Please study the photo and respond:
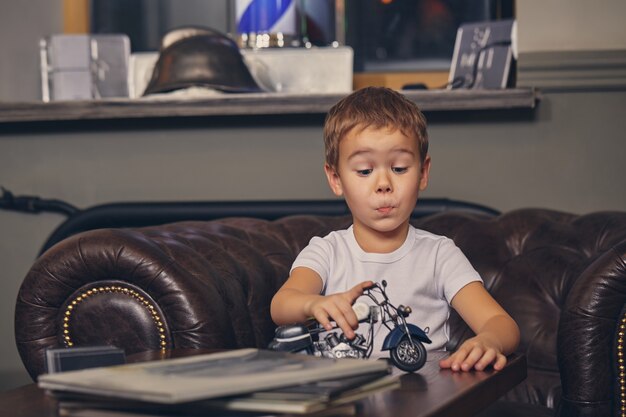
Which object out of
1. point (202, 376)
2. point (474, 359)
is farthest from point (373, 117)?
point (202, 376)

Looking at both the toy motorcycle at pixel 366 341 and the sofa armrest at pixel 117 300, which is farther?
the sofa armrest at pixel 117 300

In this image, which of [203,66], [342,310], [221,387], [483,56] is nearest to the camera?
[221,387]

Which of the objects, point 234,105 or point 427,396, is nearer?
point 427,396

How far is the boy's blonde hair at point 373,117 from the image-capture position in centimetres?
168

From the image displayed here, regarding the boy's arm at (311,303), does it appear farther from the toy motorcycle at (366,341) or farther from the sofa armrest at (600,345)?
the sofa armrest at (600,345)

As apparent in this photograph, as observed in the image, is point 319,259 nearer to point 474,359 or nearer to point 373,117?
point 373,117

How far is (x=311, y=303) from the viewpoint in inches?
55.1

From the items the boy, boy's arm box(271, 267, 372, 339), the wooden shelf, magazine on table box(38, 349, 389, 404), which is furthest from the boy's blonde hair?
the wooden shelf

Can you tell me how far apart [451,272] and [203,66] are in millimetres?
1381

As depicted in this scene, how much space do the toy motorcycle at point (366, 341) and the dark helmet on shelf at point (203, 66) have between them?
5.01 ft

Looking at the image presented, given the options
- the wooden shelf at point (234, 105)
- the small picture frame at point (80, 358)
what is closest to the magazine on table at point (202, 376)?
the small picture frame at point (80, 358)

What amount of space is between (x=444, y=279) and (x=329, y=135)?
343mm

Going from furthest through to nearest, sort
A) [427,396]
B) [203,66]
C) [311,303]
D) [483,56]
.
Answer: [483,56]
[203,66]
[311,303]
[427,396]

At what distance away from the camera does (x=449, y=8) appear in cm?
336
